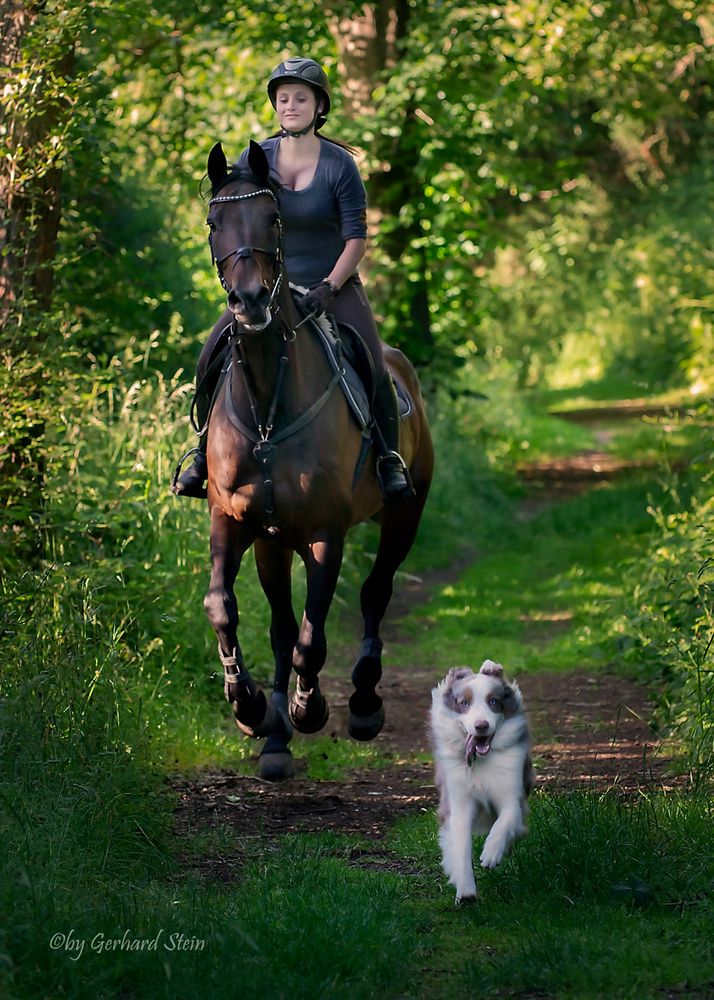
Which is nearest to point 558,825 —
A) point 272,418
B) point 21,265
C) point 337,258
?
point 272,418

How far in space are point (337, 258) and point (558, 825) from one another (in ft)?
11.5

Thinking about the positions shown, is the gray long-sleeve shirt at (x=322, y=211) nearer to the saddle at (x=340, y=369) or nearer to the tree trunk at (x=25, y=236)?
the saddle at (x=340, y=369)

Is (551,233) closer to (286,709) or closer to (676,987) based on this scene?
(286,709)

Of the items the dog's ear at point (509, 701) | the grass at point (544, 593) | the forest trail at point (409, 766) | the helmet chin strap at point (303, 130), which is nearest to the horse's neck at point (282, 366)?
the helmet chin strap at point (303, 130)

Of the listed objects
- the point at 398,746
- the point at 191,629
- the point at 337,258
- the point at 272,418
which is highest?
the point at 337,258

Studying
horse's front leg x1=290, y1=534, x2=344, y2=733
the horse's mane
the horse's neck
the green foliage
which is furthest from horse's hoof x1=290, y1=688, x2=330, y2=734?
the horse's mane

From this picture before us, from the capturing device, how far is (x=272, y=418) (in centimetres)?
720

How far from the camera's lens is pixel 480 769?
18.0 feet

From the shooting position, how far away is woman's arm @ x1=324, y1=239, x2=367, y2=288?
7.66m

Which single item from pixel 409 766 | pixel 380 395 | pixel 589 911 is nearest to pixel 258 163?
pixel 380 395

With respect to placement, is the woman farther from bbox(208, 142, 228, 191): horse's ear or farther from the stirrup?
bbox(208, 142, 228, 191): horse's ear

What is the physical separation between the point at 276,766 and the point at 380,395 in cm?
210

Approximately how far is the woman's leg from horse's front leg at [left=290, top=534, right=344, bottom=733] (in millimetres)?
686

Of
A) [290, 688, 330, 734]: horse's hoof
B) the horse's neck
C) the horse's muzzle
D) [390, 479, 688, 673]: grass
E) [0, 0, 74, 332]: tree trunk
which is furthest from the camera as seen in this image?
[390, 479, 688, 673]: grass
